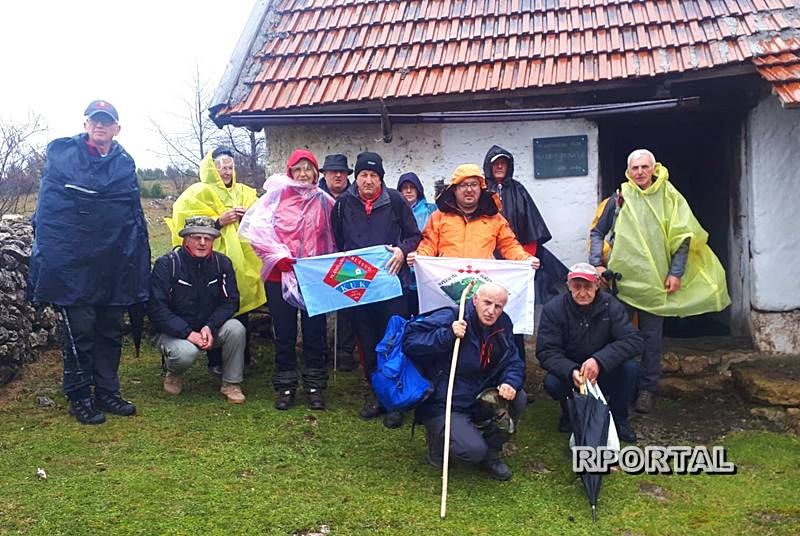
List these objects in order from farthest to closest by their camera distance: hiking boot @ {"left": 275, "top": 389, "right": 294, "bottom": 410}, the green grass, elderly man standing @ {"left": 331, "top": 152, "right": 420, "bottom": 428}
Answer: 1. hiking boot @ {"left": 275, "top": 389, "right": 294, "bottom": 410}
2. elderly man standing @ {"left": 331, "top": 152, "right": 420, "bottom": 428}
3. the green grass

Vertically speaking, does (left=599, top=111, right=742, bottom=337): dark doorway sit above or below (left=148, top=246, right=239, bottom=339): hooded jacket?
above

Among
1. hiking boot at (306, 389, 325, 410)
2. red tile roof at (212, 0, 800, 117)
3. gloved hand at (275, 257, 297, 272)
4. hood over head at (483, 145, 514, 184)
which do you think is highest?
red tile roof at (212, 0, 800, 117)

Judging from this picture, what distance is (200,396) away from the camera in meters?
5.84

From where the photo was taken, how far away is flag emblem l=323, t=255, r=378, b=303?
545cm

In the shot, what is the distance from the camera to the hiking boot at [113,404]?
527 centimetres

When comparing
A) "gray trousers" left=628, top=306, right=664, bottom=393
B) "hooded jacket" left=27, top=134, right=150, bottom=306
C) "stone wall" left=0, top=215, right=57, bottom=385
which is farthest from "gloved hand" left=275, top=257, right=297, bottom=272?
"gray trousers" left=628, top=306, right=664, bottom=393

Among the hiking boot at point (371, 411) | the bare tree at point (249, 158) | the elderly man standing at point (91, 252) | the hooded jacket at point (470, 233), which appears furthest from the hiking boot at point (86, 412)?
the bare tree at point (249, 158)

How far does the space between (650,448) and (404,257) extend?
2.24 metres

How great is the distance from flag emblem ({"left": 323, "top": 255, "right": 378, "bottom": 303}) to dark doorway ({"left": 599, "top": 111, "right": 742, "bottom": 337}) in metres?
2.66

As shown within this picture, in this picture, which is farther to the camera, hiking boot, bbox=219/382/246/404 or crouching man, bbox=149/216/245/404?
hiking boot, bbox=219/382/246/404

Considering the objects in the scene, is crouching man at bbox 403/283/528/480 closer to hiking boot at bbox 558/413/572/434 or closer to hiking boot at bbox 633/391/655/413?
hiking boot at bbox 558/413/572/434

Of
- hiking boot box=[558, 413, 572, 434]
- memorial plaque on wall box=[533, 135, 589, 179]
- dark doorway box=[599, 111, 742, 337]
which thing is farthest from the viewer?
dark doorway box=[599, 111, 742, 337]

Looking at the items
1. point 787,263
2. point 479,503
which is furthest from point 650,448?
point 787,263

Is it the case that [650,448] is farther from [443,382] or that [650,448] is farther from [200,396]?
[200,396]
